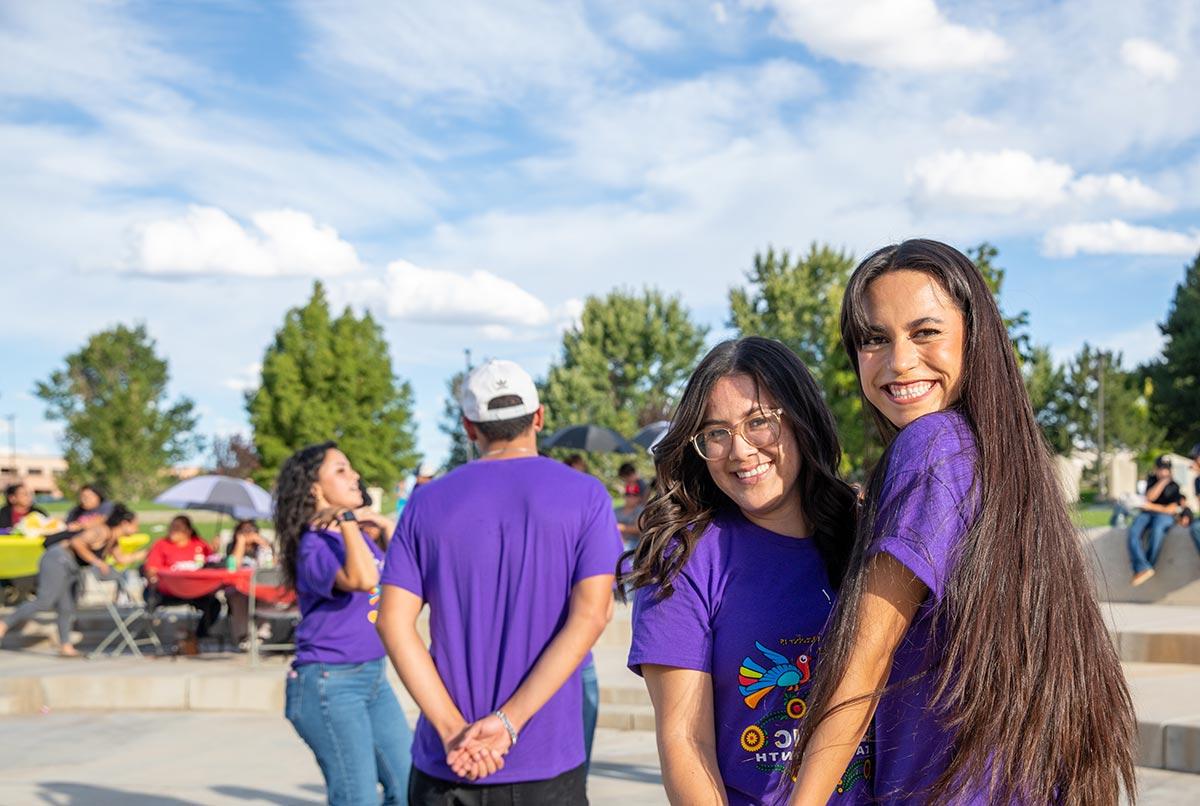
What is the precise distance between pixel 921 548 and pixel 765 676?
0.44 metres

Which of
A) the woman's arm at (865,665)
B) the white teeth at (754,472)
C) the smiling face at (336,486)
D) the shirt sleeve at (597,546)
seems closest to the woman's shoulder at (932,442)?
the woman's arm at (865,665)

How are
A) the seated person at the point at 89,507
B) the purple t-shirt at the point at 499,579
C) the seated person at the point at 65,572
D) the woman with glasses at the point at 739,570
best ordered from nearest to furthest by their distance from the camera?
1. the woman with glasses at the point at 739,570
2. the purple t-shirt at the point at 499,579
3. the seated person at the point at 65,572
4. the seated person at the point at 89,507

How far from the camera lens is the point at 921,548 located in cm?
168

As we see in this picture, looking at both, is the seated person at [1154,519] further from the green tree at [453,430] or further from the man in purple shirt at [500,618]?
the green tree at [453,430]

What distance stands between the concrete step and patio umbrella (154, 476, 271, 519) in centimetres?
1109

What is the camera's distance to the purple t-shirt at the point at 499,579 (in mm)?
3314

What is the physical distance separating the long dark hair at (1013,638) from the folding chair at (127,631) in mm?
11146

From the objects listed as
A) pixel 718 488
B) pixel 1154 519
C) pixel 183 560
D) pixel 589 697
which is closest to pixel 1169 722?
pixel 589 697

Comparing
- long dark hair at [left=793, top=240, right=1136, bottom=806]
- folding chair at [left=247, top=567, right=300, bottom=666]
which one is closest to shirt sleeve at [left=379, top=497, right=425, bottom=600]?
long dark hair at [left=793, top=240, right=1136, bottom=806]

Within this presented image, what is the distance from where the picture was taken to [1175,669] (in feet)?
28.7

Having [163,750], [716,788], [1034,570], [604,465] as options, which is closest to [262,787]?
[163,750]

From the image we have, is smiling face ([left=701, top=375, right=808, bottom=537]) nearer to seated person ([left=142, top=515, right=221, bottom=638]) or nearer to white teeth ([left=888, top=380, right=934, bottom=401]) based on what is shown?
white teeth ([left=888, top=380, right=934, bottom=401])

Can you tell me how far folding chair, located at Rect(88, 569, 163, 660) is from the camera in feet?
39.0

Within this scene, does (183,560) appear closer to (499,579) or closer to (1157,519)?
(1157,519)
